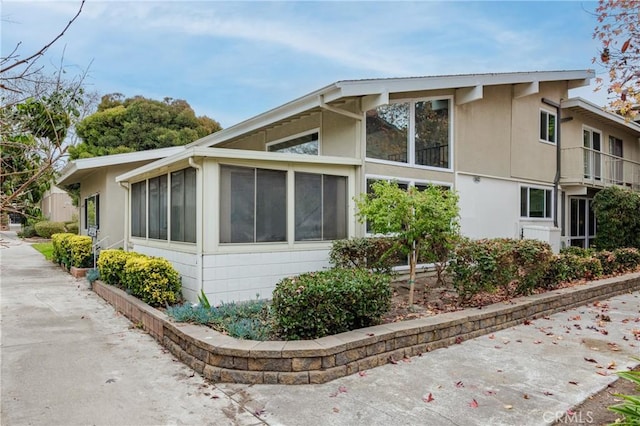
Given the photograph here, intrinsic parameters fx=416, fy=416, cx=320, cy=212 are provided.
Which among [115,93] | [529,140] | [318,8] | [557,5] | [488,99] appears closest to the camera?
[557,5]

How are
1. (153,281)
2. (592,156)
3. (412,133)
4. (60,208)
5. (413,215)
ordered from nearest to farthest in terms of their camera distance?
(413,215)
(153,281)
(412,133)
(592,156)
(60,208)

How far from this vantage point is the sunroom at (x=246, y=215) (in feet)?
23.1

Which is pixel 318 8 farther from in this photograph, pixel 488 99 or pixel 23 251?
pixel 23 251

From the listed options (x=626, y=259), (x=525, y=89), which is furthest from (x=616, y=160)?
(x=525, y=89)

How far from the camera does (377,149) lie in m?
9.30

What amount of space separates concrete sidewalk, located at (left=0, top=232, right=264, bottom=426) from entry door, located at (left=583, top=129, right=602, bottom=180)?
15090mm

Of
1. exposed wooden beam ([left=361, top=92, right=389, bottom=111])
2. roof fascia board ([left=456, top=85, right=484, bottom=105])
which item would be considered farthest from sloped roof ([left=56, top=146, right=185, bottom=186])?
roof fascia board ([left=456, top=85, right=484, bottom=105])

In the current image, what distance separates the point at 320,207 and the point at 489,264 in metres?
3.38

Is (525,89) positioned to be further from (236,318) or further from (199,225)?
(236,318)

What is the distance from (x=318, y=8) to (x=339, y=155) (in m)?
3.28

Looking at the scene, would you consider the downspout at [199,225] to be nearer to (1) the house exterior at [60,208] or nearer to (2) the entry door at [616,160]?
(2) the entry door at [616,160]

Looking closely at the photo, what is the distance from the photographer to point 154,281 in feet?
22.8

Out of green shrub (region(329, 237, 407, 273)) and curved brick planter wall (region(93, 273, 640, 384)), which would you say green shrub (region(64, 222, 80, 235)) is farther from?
green shrub (region(329, 237, 407, 273))

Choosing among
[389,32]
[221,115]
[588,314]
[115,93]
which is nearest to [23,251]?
[115,93]
